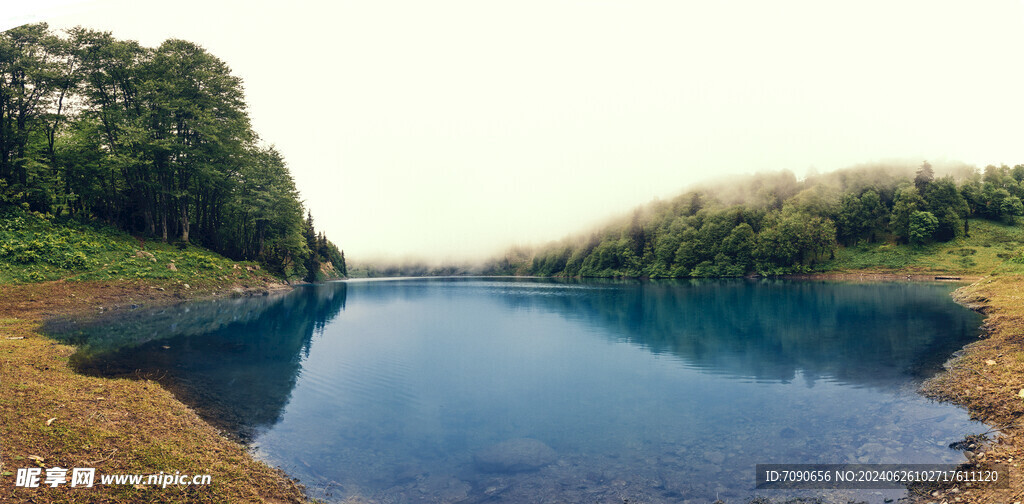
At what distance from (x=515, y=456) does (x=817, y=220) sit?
14865 cm

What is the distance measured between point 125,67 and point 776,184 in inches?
8820

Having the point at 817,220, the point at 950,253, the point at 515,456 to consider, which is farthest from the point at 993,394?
the point at 950,253

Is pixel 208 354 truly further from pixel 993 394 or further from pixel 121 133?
pixel 121 133

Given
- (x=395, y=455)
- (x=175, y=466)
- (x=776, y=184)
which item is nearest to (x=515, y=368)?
(x=395, y=455)

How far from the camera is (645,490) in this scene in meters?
9.62

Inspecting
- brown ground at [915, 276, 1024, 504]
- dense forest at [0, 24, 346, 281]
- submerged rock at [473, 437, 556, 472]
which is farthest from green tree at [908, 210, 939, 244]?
dense forest at [0, 24, 346, 281]

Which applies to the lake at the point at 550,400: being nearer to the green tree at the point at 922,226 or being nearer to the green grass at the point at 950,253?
the green grass at the point at 950,253

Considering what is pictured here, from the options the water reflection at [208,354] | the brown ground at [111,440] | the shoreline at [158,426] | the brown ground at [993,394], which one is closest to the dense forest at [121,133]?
the water reflection at [208,354]

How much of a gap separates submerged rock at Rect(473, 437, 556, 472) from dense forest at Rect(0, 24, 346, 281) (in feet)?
167

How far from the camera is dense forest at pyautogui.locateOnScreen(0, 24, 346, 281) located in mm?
39875

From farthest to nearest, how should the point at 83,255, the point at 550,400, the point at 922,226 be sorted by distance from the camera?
1. the point at 922,226
2. the point at 83,255
3. the point at 550,400

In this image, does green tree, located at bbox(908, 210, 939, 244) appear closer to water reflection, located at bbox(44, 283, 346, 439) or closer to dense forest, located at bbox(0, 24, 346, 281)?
water reflection, located at bbox(44, 283, 346, 439)

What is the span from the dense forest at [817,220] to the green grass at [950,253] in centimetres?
346

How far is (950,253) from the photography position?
11012 cm
